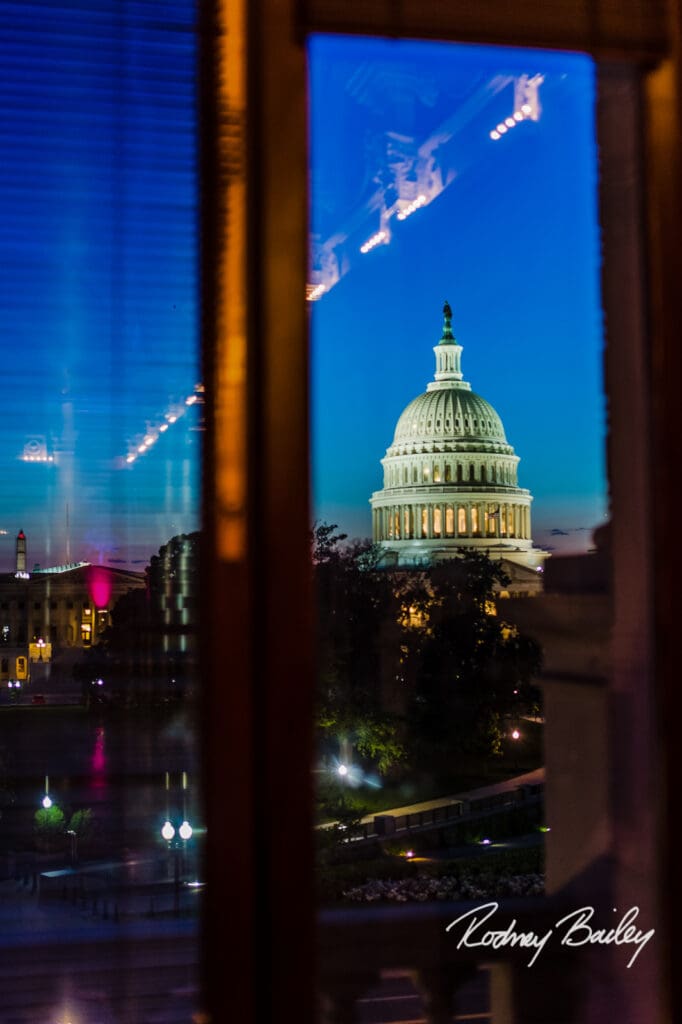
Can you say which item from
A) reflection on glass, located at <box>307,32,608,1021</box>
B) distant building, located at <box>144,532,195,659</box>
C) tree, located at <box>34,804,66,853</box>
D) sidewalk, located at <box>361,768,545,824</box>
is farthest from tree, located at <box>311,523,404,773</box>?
tree, located at <box>34,804,66,853</box>

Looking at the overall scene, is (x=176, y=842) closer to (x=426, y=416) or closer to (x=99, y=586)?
(x=99, y=586)

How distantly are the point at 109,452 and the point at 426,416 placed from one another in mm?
1046

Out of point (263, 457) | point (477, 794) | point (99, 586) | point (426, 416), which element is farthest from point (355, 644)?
point (477, 794)

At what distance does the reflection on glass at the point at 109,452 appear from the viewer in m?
1.18

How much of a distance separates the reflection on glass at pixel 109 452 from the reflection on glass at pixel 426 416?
0.18 metres

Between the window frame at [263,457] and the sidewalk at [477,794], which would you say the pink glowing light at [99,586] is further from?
the sidewalk at [477,794]

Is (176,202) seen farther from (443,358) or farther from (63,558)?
(443,358)

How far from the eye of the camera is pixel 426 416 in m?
2.18

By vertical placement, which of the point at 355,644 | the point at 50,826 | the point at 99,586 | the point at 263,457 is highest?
the point at 263,457

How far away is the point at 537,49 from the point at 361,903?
4.19ft

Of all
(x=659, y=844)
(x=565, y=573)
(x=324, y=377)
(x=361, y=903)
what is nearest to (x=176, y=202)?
(x=324, y=377)

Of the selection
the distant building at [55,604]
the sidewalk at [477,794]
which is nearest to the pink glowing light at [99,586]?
the distant building at [55,604]

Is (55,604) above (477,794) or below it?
above
